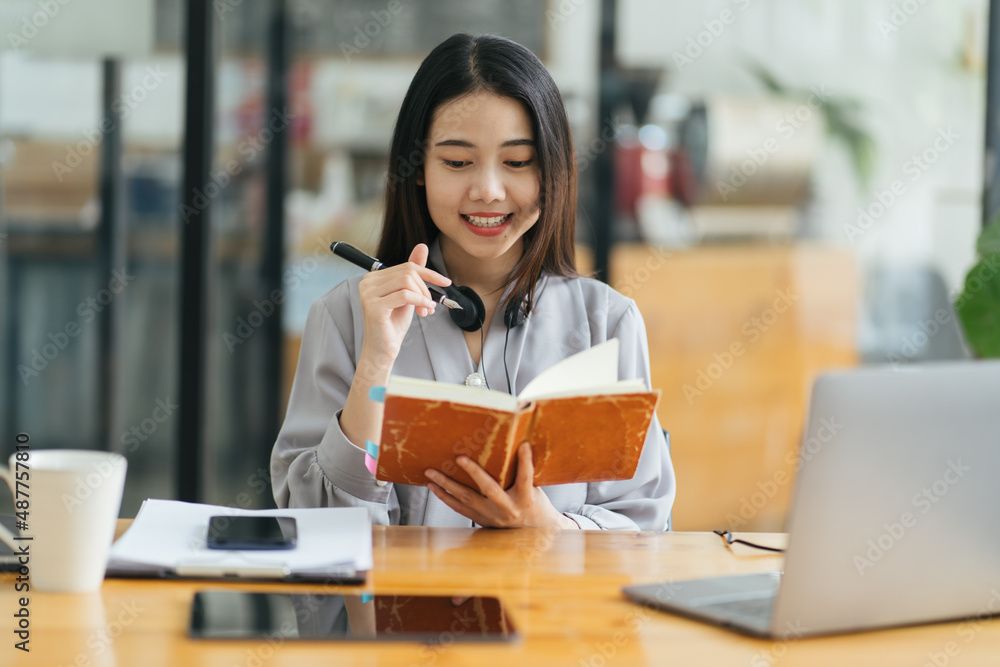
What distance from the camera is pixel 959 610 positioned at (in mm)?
1011

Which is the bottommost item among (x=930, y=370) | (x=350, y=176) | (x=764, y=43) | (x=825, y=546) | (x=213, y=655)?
(x=213, y=655)

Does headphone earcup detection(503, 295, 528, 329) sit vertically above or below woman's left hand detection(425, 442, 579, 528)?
above

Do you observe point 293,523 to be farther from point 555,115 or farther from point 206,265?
point 206,265

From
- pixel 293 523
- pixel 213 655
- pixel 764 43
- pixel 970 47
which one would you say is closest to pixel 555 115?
pixel 293 523

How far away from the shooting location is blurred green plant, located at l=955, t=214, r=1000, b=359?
102 inches

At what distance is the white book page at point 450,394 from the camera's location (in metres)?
1.21

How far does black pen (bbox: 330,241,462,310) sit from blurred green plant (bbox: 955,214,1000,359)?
5.22 feet

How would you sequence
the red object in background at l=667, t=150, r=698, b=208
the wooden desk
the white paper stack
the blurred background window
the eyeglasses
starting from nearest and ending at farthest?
the wooden desk → the white paper stack → the eyeglasses → the blurred background window → the red object in background at l=667, t=150, r=698, b=208

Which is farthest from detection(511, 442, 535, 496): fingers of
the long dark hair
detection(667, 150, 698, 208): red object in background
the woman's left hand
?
detection(667, 150, 698, 208): red object in background

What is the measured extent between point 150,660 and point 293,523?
0.37 meters

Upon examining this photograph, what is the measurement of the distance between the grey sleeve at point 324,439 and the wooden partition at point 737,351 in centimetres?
152

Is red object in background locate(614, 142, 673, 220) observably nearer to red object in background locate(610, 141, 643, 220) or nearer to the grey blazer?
red object in background locate(610, 141, 643, 220)

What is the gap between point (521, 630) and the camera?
966 mm

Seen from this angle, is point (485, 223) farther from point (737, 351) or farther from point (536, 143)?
point (737, 351)
